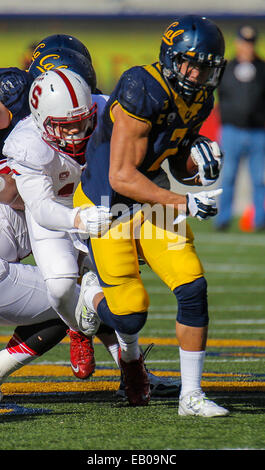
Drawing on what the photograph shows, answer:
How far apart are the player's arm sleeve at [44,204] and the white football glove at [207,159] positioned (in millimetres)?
541

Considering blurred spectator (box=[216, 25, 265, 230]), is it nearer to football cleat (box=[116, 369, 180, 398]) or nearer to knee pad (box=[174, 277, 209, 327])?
football cleat (box=[116, 369, 180, 398])

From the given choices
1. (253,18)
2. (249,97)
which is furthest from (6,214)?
(253,18)

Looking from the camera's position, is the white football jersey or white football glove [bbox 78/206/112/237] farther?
the white football jersey

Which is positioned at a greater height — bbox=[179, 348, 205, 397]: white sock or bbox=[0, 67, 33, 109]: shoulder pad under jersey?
bbox=[0, 67, 33, 109]: shoulder pad under jersey

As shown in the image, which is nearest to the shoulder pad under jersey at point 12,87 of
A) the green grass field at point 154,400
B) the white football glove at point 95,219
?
the white football glove at point 95,219

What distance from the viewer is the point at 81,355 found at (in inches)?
176

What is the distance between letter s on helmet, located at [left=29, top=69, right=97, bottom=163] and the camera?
427cm

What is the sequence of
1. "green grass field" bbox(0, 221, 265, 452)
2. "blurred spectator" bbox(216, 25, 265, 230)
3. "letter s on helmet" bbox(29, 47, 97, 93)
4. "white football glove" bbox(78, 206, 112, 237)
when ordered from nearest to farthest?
"green grass field" bbox(0, 221, 265, 452) → "white football glove" bbox(78, 206, 112, 237) → "letter s on helmet" bbox(29, 47, 97, 93) → "blurred spectator" bbox(216, 25, 265, 230)

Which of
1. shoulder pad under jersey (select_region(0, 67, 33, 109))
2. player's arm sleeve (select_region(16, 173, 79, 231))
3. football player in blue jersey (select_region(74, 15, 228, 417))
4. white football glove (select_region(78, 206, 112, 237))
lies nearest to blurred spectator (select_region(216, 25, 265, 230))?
shoulder pad under jersey (select_region(0, 67, 33, 109))

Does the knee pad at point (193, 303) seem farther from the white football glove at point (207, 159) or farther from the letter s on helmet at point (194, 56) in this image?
the letter s on helmet at point (194, 56)

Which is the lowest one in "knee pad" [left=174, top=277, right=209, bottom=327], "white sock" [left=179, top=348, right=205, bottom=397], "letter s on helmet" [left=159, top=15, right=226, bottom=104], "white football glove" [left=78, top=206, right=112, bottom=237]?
"white sock" [left=179, top=348, right=205, bottom=397]

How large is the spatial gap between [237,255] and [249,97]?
2219 mm

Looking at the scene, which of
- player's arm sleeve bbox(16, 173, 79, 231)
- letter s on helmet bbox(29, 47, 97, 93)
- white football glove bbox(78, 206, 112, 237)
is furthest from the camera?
letter s on helmet bbox(29, 47, 97, 93)
